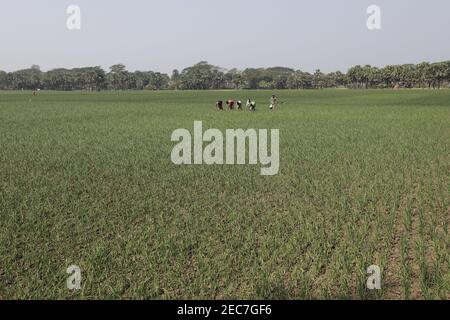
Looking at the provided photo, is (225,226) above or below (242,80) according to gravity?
below

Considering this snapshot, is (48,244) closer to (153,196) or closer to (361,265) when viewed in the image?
(153,196)

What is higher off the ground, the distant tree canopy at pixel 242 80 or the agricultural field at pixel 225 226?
the distant tree canopy at pixel 242 80

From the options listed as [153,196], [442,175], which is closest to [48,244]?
[153,196]

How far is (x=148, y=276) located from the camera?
18.0 feet

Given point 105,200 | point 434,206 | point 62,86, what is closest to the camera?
point 434,206

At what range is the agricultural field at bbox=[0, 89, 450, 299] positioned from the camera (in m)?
5.27

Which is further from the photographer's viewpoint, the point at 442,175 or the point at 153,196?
the point at 442,175

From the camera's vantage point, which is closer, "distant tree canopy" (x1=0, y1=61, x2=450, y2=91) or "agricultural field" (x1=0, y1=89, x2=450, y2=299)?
"agricultural field" (x1=0, y1=89, x2=450, y2=299)

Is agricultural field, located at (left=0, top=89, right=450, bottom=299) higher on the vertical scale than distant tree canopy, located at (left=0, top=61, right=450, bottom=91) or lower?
lower

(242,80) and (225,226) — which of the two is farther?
(242,80)

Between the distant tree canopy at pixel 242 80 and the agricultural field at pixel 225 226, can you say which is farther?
the distant tree canopy at pixel 242 80

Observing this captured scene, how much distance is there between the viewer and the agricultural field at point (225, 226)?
207 inches

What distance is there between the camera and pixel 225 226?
289 inches
